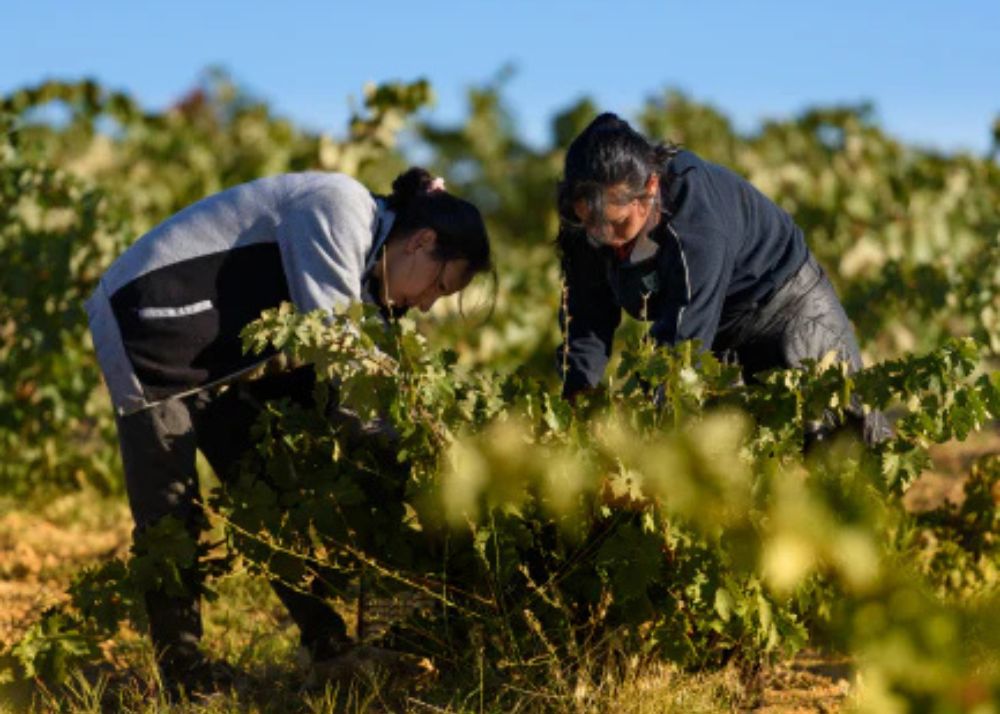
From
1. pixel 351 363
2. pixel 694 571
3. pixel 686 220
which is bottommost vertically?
pixel 694 571

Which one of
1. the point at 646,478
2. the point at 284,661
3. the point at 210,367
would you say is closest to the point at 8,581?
the point at 284,661

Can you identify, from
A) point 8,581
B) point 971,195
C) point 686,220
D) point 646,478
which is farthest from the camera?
point 971,195

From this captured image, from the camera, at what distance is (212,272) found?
11.7 ft

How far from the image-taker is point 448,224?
11.6 feet

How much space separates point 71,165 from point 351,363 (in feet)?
38.2

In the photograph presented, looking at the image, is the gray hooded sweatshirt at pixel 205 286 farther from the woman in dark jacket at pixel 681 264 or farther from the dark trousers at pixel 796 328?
the dark trousers at pixel 796 328

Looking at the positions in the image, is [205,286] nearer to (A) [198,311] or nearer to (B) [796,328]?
(A) [198,311]

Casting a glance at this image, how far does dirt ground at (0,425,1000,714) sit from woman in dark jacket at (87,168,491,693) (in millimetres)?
579

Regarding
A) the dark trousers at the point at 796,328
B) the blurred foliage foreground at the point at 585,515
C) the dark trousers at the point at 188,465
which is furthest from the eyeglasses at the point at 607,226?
the dark trousers at the point at 188,465

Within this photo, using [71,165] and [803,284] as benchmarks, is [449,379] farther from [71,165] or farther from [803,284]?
[71,165]

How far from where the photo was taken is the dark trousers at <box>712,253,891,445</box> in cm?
374

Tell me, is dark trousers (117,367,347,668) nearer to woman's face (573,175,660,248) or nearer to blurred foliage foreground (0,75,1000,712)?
blurred foliage foreground (0,75,1000,712)

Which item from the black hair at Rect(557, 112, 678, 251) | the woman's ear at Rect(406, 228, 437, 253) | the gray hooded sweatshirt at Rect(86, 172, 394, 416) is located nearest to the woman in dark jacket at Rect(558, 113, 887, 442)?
the black hair at Rect(557, 112, 678, 251)

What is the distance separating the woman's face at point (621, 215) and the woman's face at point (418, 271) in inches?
14.0
